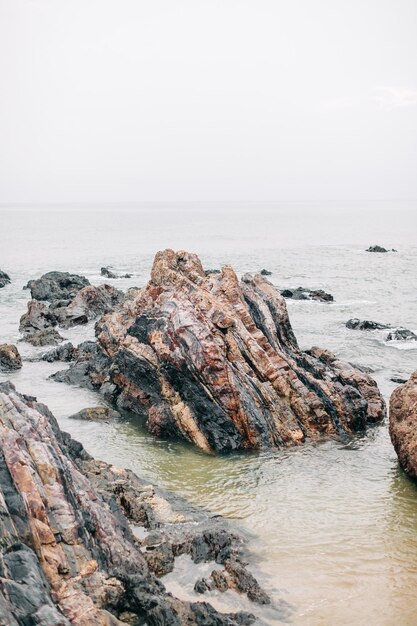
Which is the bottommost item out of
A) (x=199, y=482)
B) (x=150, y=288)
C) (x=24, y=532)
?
(x=199, y=482)

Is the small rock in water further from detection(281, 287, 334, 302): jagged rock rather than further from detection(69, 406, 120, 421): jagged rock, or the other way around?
detection(281, 287, 334, 302): jagged rock

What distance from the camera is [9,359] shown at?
124 feet

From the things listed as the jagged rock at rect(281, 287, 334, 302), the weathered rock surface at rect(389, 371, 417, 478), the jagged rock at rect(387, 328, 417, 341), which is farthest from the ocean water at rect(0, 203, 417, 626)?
the jagged rock at rect(281, 287, 334, 302)

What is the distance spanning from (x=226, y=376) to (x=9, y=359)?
54.9ft

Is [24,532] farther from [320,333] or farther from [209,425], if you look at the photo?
[320,333]

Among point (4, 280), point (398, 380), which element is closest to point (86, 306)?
point (4, 280)

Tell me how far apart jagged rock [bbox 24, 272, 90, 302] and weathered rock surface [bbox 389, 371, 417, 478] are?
1742 inches

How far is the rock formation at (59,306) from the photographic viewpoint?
151 ft

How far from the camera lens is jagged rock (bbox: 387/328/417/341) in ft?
151

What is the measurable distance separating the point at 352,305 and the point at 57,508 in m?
51.6

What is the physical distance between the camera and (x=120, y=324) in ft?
116

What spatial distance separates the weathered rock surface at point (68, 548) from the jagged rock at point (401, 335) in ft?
102

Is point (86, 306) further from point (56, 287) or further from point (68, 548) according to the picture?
point (68, 548)

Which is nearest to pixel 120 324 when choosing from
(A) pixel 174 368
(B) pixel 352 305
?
(A) pixel 174 368
